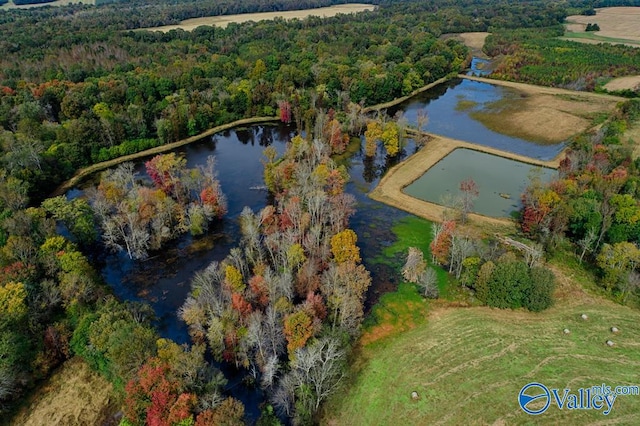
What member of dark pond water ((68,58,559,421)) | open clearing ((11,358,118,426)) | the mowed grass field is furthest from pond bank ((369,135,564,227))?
open clearing ((11,358,118,426))

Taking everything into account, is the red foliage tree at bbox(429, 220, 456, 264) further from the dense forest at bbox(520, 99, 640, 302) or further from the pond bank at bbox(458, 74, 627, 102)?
the pond bank at bbox(458, 74, 627, 102)

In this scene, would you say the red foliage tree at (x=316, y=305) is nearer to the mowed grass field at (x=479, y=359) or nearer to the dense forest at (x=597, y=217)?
the mowed grass field at (x=479, y=359)

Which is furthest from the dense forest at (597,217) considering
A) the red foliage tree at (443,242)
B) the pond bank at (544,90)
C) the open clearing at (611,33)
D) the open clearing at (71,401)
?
the open clearing at (611,33)

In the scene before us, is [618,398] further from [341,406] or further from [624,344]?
[341,406]

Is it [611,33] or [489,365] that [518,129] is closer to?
[489,365]

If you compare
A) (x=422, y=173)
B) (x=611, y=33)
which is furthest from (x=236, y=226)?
(x=611, y=33)
